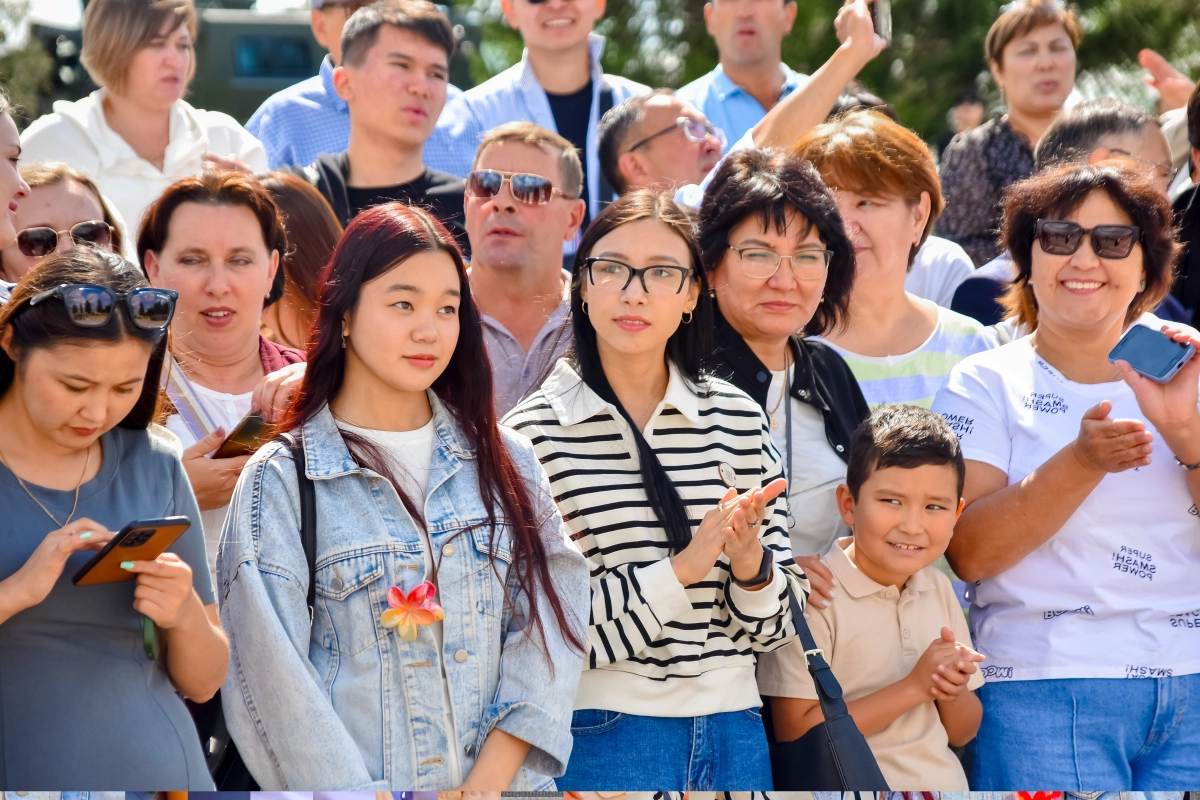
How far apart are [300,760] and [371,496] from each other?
1.68 feet

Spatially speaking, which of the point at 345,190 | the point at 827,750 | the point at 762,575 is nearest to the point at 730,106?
the point at 345,190

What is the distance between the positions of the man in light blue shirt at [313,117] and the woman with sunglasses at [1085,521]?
291cm

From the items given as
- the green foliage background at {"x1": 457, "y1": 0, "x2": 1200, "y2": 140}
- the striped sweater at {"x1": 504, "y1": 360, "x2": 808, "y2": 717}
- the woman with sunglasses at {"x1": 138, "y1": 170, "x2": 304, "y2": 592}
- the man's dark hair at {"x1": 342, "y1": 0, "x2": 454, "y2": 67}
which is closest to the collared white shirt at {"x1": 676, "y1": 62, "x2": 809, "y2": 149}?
the man's dark hair at {"x1": 342, "y1": 0, "x2": 454, "y2": 67}

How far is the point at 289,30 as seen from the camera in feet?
30.9

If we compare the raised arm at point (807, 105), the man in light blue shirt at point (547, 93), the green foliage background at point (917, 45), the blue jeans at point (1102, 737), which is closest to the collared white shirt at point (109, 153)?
the man in light blue shirt at point (547, 93)

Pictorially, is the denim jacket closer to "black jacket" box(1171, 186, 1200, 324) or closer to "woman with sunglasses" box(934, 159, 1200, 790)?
"woman with sunglasses" box(934, 159, 1200, 790)

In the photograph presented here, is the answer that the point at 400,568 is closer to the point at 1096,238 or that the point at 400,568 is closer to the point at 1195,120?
the point at 1096,238

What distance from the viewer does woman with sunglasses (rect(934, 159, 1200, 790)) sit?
120 inches

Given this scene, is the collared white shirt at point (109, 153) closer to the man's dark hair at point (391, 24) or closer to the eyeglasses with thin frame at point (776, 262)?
the man's dark hair at point (391, 24)

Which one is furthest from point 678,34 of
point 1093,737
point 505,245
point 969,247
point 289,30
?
point 1093,737

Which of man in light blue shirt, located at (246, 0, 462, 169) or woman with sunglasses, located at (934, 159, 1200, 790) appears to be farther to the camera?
man in light blue shirt, located at (246, 0, 462, 169)

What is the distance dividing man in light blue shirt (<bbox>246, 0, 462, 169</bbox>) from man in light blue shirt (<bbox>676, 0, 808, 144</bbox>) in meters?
1.39

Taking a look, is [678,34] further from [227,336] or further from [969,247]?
[227,336]

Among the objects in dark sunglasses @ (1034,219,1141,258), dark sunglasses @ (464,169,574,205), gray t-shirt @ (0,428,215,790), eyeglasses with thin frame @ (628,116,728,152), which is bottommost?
gray t-shirt @ (0,428,215,790)
